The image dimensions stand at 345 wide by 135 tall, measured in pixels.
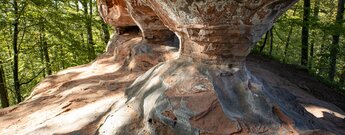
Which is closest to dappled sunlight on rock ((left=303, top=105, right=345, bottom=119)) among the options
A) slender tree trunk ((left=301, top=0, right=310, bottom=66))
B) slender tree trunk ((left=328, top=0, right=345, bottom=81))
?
slender tree trunk ((left=328, top=0, right=345, bottom=81))

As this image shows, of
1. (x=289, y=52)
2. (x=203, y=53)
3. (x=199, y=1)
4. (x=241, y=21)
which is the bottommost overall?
(x=289, y=52)

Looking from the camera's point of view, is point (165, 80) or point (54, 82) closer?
point (165, 80)

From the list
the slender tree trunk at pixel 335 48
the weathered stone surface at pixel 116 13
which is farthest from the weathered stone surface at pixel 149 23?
the slender tree trunk at pixel 335 48

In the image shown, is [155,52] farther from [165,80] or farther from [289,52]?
[289,52]

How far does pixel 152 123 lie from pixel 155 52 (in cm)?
303

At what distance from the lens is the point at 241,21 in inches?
132

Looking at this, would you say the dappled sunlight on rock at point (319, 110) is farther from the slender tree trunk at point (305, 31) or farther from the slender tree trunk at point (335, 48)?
the slender tree trunk at point (305, 31)

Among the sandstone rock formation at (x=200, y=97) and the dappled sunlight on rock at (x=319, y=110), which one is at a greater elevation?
the sandstone rock formation at (x=200, y=97)

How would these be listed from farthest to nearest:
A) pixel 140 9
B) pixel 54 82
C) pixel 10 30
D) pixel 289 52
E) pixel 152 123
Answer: pixel 289 52, pixel 10 30, pixel 54 82, pixel 140 9, pixel 152 123

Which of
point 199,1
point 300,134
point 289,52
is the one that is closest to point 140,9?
point 199,1

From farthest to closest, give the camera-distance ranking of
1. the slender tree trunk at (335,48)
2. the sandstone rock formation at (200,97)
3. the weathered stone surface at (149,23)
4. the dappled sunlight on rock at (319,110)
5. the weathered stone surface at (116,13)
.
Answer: the slender tree trunk at (335,48) → the weathered stone surface at (116,13) → the weathered stone surface at (149,23) → the dappled sunlight on rock at (319,110) → the sandstone rock formation at (200,97)

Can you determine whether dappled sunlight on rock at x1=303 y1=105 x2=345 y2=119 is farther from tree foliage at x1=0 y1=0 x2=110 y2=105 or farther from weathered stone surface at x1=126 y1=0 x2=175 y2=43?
tree foliage at x1=0 y1=0 x2=110 y2=105

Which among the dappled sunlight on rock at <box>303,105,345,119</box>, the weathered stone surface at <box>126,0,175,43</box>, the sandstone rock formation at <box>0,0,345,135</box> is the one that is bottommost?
the dappled sunlight on rock at <box>303,105,345,119</box>

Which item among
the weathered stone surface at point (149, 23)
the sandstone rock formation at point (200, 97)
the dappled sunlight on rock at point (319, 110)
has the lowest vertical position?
the dappled sunlight on rock at point (319, 110)
